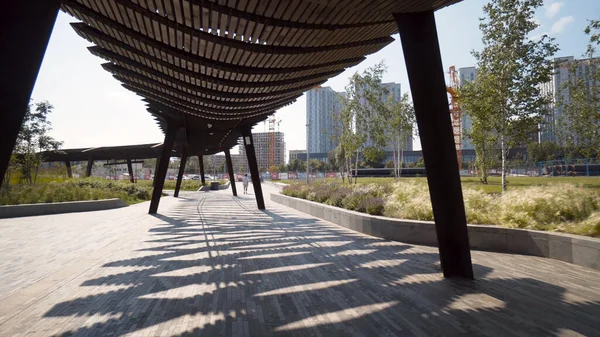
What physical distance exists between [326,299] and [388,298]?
829mm

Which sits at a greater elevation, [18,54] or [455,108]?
[455,108]

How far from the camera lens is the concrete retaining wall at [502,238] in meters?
5.86

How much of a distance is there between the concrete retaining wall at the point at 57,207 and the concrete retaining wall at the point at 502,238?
13704mm

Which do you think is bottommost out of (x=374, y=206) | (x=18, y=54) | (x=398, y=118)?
(x=374, y=206)

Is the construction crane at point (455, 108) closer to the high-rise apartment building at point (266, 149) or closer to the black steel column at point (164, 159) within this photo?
the black steel column at point (164, 159)

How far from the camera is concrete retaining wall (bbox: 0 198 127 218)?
14.5 m

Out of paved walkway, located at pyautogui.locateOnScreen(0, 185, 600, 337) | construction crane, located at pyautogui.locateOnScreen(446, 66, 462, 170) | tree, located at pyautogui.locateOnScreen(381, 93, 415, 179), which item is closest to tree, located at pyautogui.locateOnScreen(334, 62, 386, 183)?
tree, located at pyautogui.locateOnScreen(381, 93, 415, 179)

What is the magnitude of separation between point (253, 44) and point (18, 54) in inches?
170

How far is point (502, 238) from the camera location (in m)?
7.08

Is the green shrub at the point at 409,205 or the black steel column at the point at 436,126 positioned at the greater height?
the black steel column at the point at 436,126

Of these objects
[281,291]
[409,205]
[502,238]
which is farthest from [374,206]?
[281,291]

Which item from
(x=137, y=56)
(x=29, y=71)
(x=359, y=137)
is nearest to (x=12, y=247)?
(x=137, y=56)

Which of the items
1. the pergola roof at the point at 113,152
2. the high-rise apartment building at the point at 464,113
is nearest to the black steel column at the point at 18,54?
the high-rise apartment building at the point at 464,113

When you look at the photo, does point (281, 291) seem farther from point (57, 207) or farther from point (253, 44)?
point (57, 207)
